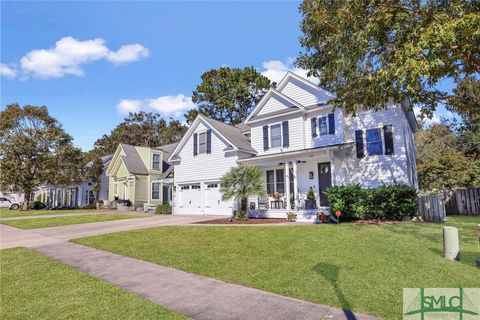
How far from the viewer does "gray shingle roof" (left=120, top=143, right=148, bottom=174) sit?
2925cm

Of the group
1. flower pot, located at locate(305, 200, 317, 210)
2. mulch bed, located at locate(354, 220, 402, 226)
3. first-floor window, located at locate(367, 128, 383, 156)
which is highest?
first-floor window, located at locate(367, 128, 383, 156)

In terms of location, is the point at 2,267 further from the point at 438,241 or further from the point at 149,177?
the point at 149,177

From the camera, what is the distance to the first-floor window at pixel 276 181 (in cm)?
1842

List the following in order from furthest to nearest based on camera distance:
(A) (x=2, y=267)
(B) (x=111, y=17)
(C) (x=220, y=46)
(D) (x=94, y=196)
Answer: (D) (x=94, y=196), (C) (x=220, y=46), (B) (x=111, y=17), (A) (x=2, y=267)

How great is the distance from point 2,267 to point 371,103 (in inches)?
468

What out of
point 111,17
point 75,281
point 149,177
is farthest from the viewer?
point 149,177

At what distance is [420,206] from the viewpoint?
1409 cm

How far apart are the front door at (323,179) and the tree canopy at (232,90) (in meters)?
24.3

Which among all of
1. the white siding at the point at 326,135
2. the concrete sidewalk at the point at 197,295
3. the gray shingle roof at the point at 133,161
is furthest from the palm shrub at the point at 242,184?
the gray shingle roof at the point at 133,161

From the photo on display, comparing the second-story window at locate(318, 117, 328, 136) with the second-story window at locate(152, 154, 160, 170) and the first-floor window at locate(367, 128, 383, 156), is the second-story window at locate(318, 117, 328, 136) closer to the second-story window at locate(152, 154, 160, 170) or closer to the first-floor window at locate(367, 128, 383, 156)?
the first-floor window at locate(367, 128, 383, 156)

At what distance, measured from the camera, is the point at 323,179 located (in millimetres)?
16938

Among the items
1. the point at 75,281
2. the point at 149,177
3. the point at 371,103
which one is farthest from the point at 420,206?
the point at 149,177

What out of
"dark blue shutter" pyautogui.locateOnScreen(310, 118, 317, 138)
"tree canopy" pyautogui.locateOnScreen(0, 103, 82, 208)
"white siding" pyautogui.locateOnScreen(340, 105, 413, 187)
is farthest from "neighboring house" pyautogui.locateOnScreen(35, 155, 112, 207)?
"white siding" pyautogui.locateOnScreen(340, 105, 413, 187)

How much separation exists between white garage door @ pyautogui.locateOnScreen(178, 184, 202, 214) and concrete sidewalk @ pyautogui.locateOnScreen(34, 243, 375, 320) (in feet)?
45.4
